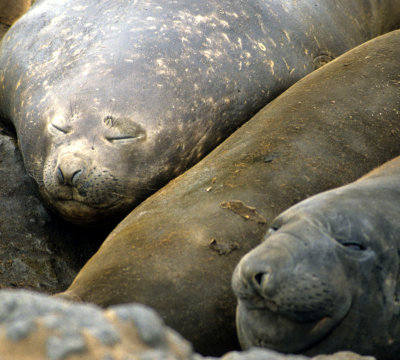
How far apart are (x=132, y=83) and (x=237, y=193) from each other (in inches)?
37.6

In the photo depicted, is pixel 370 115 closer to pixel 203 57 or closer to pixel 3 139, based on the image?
pixel 203 57

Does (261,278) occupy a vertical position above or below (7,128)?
above

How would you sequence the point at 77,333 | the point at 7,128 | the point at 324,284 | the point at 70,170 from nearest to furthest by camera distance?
the point at 77,333 < the point at 324,284 < the point at 70,170 < the point at 7,128

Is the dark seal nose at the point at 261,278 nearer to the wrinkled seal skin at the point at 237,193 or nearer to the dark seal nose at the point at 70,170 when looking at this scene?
the wrinkled seal skin at the point at 237,193

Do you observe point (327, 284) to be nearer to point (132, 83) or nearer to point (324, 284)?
point (324, 284)

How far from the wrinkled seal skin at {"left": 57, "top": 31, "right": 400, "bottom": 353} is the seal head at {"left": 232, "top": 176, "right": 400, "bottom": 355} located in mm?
340

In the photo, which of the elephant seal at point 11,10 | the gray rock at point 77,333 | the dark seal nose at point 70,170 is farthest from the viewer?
the elephant seal at point 11,10

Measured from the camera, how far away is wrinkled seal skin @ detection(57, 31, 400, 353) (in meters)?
2.11

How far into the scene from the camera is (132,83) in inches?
124

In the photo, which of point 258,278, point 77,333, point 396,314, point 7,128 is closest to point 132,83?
point 7,128

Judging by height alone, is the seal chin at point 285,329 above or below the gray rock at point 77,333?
below

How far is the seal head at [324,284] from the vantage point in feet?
5.42

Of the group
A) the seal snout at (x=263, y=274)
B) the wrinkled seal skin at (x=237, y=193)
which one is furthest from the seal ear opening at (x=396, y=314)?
the wrinkled seal skin at (x=237, y=193)

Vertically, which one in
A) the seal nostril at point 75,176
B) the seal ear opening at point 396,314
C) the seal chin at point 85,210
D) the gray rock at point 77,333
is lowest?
the seal chin at point 85,210
